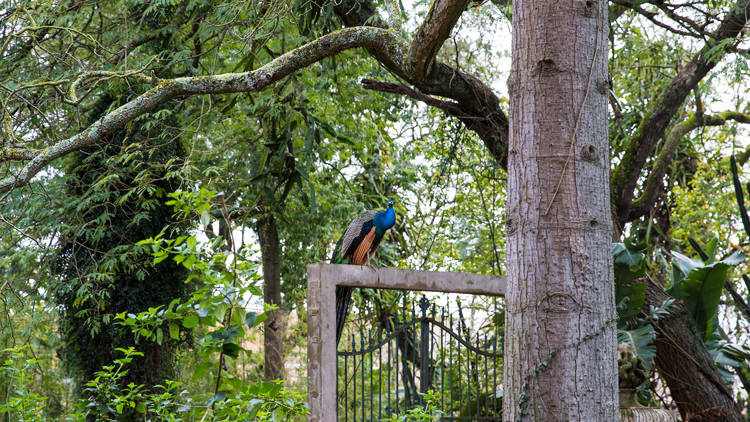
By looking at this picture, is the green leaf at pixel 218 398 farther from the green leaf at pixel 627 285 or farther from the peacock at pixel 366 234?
the green leaf at pixel 627 285

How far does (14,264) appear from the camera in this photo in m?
6.39

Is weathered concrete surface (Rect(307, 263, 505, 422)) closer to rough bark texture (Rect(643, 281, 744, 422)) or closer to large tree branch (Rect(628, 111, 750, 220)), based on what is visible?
rough bark texture (Rect(643, 281, 744, 422))

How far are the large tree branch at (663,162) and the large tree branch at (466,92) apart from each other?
1.74 m

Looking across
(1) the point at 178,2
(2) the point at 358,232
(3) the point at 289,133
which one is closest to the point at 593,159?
(2) the point at 358,232

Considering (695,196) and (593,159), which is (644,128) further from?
(593,159)

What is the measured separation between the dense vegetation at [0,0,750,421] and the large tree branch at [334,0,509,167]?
0.07ft

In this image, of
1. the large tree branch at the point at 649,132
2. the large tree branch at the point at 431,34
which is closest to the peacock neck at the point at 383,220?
the large tree branch at the point at 431,34

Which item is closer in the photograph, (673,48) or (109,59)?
(109,59)

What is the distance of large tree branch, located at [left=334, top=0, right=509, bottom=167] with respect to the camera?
4.79m

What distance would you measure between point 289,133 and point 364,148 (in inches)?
85.2

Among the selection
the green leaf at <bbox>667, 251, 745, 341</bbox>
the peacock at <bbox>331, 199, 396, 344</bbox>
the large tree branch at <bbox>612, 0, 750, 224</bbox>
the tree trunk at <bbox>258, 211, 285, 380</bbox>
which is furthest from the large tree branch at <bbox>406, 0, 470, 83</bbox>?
the tree trunk at <bbox>258, 211, 285, 380</bbox>

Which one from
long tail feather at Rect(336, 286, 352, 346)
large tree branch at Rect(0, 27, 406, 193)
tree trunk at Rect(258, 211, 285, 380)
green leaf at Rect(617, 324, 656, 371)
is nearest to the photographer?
long tail feather at Rect(336, 286, 352, 346)

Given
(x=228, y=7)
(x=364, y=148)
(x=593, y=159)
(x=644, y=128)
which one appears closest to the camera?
(x=593, y=159)

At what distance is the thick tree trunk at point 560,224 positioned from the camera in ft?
7.65
